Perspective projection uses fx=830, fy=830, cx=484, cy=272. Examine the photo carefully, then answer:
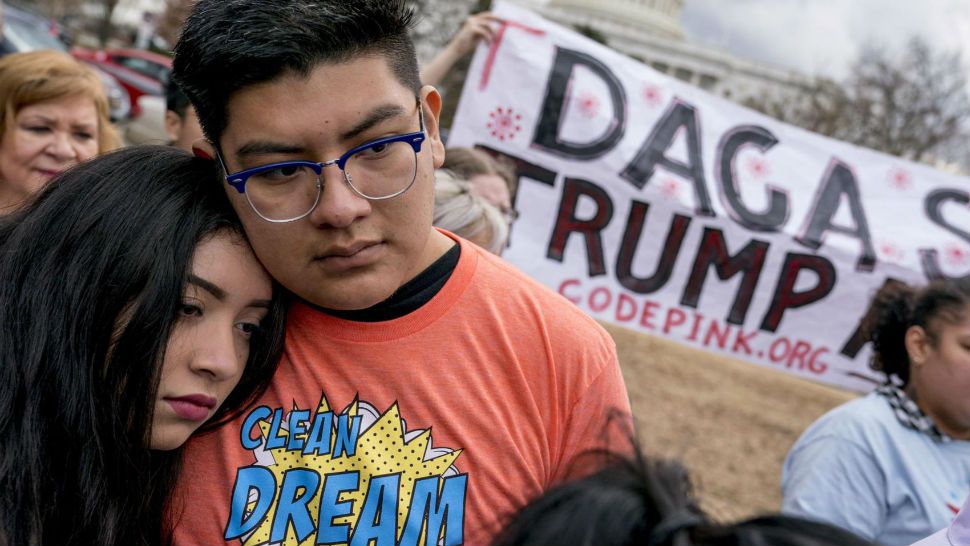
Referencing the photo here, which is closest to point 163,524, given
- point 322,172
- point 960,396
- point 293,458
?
point 293,458

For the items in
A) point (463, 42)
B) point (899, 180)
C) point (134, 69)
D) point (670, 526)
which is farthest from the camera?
point (134, 69)

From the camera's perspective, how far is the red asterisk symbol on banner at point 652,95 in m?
4.80

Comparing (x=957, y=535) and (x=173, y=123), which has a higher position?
(x=957, y=535)

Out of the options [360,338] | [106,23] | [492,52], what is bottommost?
[106,23]

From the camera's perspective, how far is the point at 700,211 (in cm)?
480

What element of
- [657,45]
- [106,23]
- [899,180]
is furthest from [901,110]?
[657,45]

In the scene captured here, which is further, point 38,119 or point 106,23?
point 106,23

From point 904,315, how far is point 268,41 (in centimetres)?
255

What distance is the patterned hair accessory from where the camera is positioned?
35.3 inches

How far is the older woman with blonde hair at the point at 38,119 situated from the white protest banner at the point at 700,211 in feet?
6.56

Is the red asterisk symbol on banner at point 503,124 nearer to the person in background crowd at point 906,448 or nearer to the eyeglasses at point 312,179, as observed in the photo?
the person in background crowd at point 906,448

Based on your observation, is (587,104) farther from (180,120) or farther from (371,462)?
(371,462)

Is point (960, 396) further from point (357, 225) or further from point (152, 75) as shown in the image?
point (152, 75)

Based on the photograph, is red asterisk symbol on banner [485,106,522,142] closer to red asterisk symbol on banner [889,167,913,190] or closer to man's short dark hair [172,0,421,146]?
red asterisk symbol on banner [889,167,913,190]
